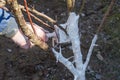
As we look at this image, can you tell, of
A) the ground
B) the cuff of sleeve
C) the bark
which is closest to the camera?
the bark

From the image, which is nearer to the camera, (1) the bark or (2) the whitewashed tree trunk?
(1) the bark

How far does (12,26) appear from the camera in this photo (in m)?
1.29

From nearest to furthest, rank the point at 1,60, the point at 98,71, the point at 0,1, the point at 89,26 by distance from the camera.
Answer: the point at 0,1 → the point at 98,71 → the point at 1,60 → the point at 89,26

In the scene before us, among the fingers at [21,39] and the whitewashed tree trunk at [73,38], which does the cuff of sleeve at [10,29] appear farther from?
the whitewashed tree trunk at [73,38]

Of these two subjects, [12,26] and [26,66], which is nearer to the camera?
[12,26]

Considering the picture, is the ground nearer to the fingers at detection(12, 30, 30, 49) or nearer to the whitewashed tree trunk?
the whitewashed tree trunk

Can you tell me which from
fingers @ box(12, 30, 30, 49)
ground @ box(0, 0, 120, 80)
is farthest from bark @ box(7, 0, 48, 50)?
ground @ box(0, 0, 120, 80)

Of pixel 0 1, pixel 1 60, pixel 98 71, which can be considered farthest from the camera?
pixel 1 60

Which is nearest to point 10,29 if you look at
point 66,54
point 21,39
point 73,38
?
point 21,39

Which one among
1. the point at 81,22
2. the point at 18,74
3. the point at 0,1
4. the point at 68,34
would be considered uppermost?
the point at 0,1

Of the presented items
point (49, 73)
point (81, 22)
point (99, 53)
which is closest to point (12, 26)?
point (49, 73)

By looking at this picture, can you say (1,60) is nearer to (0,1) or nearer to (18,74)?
A: (18,74)

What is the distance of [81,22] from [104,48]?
0.28 metres

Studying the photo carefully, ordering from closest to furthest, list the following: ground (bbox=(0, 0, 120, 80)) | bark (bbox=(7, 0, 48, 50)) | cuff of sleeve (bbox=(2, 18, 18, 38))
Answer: bark (bbox=(7, 0, 48, 50))
cuff of sleeve (bbox=(2, 18, 18, 38))
ground (bbox=(0, 0, 120, 80))
